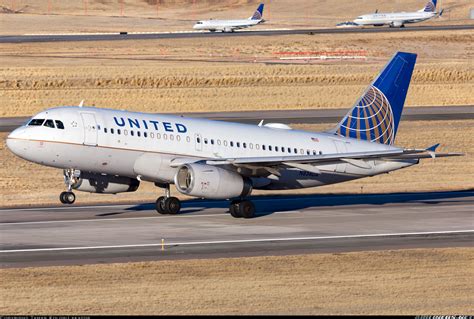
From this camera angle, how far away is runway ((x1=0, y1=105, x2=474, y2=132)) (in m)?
80.2

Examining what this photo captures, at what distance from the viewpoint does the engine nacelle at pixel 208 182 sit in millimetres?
44094

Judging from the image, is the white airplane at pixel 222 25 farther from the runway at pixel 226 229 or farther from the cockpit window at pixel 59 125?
the cockpit window at pixel 59 125

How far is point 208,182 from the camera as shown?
4422cm

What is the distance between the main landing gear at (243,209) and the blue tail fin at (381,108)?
24.7 feet

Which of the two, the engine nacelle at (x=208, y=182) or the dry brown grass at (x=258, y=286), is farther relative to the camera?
the engine nacelle at (x=208, y=182)

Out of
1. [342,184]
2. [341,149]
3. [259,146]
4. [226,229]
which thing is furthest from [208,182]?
[342,184]

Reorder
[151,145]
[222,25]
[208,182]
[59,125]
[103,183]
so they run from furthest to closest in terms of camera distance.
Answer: [222,25] → [103,183] → [151,145] → [59,125] → [208,182]

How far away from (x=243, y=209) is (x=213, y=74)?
212 feet

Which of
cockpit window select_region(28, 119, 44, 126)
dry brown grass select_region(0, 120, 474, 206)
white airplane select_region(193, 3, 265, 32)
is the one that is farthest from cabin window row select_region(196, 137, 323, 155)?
white airplane select_region(193, 3, 265, 32)

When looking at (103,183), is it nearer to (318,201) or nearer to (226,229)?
(226,229)

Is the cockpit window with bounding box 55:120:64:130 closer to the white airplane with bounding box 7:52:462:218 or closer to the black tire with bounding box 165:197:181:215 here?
the white airplane with bounding box 7:52:462:218

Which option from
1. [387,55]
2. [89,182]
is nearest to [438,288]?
[89,182]

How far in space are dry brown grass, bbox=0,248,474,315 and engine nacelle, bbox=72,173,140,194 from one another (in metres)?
11.6

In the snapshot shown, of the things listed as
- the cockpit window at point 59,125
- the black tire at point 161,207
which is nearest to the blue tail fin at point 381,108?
the black tire at point 161,207
